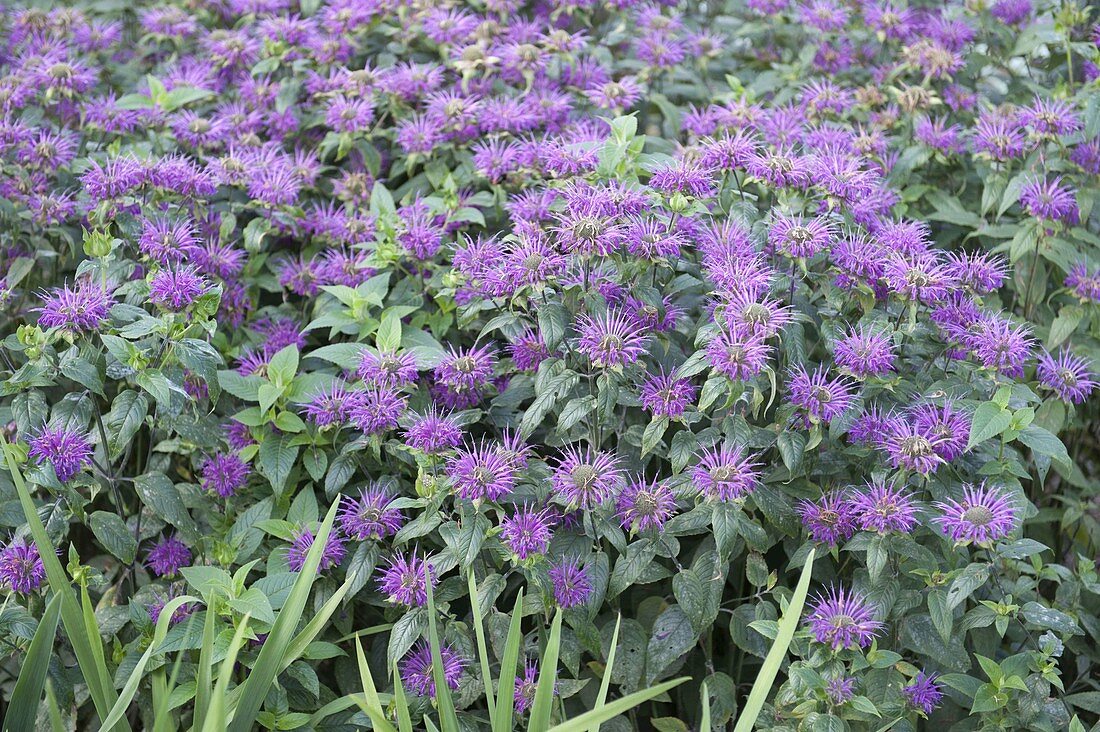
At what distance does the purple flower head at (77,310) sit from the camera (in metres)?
2.07

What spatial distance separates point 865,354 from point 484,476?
72 centimetres

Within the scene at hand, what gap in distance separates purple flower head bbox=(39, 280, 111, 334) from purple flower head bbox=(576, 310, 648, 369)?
0.92 m

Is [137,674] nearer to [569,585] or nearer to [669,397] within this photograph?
[569,585]

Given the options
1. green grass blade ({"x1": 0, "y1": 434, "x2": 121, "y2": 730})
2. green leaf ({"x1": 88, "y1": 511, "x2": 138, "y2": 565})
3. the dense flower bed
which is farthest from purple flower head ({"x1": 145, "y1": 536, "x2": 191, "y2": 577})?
green grass blade ({"x1": 0, "y1": 434, "x2": 121, "y2": 730})

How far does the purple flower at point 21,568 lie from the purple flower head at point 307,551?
17.8 inches

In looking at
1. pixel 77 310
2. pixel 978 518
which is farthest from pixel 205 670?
pixel 978 518

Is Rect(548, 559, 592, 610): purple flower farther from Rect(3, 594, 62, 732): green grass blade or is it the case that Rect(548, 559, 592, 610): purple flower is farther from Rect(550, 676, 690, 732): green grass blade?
Rect(3, 594, 62, 732): green grass blade

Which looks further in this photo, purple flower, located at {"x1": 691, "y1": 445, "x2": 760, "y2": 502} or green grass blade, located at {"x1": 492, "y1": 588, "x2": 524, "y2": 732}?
Answer: purple flower, located at {"x1": 691, "y1": 445, "x2": 760, "y2": 502}

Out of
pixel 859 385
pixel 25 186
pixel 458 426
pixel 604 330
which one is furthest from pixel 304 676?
pixel 25 186

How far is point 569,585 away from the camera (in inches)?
79.0

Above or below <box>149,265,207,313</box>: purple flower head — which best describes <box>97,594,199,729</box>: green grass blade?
below

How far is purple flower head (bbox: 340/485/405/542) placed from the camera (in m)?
2.06

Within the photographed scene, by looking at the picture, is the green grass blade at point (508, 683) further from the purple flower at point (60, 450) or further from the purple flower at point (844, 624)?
the purple flower at point (60, 450)

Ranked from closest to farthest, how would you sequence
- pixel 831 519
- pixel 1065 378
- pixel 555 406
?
pixel 831 519 → pixel 555 406 → pixel 1065 378
